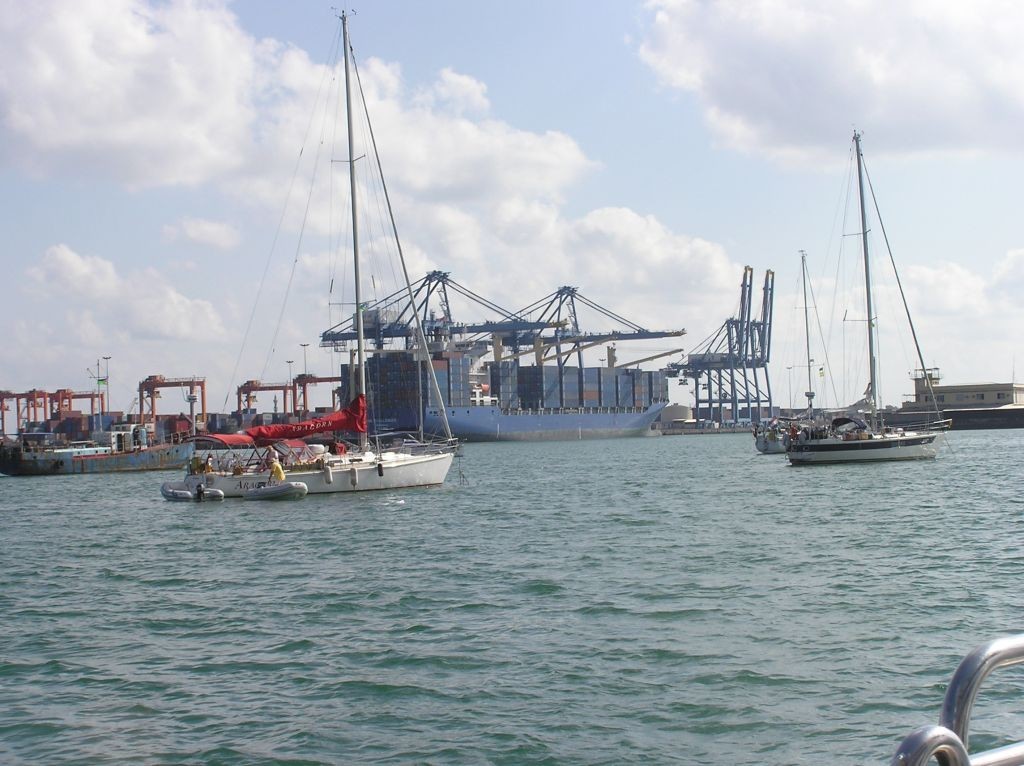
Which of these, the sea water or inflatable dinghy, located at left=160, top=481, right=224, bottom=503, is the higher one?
inflatable dinghy, located at left=160, top=481, right=224, bottom=503

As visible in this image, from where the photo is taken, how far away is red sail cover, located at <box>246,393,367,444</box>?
32.9m

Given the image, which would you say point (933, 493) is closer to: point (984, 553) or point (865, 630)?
point (984, 553)

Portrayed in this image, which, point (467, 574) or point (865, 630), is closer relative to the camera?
point (865, 630)

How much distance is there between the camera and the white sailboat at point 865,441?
146ft

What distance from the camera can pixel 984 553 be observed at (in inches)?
735

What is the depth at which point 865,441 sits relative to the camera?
44219mm

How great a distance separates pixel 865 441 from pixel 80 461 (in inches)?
1801

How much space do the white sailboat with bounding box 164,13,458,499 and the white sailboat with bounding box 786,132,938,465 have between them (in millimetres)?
17336

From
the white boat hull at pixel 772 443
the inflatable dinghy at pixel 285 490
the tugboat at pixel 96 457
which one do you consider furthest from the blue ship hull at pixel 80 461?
the white boat hull at pixel 772 443

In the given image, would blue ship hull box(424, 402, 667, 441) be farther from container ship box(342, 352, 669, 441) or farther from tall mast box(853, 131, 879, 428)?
tall mast box(853, 131, 879, 428)

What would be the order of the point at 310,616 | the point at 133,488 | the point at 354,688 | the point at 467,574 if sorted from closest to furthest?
the point at 354,688 → the point at 310,616 → the point at 467,574 → the point at 133,488

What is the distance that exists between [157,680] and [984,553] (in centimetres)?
1402


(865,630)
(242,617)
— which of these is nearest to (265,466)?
(242,617)

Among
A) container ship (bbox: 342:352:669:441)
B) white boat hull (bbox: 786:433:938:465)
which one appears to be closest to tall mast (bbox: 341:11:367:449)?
white boat hull (bbox: 786:433:938:465)
